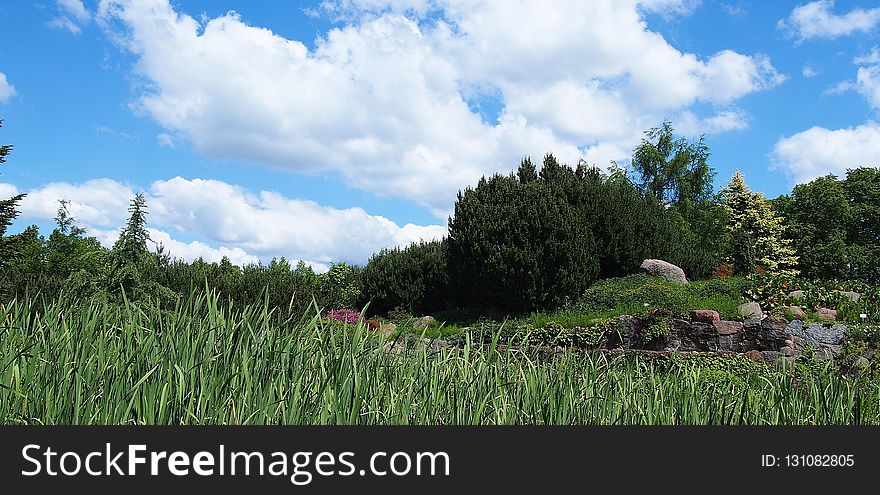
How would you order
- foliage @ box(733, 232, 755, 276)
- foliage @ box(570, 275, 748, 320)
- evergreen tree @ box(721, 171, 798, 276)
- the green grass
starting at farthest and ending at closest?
evergreen tree @ box(721, 171, 798, 276) → foliage @ box(733, 232, 755, 276) → foliage @ box(570, 275, 748, 320) → the green grass

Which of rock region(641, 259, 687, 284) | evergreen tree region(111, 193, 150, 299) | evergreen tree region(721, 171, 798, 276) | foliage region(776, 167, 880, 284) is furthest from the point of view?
foliage region(776, 167, 880, 284)

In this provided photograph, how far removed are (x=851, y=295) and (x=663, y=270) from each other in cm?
452

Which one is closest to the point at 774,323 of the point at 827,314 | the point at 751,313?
the point at 751,313

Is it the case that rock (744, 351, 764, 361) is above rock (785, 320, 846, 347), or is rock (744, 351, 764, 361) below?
below

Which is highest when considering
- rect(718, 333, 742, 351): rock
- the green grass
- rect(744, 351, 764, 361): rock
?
rect(718, 333, 742, 351): rock

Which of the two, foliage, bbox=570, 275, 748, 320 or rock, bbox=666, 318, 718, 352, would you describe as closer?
rock, bbox=666, 318, 718, 352

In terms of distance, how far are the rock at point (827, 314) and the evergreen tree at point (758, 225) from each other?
16.6 m

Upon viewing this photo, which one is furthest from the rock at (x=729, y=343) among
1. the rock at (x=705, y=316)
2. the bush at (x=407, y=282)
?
the bush at (x=407, y=282)

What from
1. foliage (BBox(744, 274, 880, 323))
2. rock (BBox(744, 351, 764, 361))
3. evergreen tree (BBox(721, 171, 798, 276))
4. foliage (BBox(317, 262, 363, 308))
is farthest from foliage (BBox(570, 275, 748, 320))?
evergreen tree (BBox(721, 171, 798, 276))

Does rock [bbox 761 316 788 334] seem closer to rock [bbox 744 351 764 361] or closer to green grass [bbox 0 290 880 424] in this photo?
rock [bbox 744 351 764 361]

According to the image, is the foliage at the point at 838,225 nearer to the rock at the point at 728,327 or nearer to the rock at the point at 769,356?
the rock at the point at 728,327

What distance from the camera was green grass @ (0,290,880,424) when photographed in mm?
2984

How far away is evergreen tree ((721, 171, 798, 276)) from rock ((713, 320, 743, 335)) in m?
17.5

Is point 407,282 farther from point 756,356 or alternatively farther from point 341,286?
point 756,356
